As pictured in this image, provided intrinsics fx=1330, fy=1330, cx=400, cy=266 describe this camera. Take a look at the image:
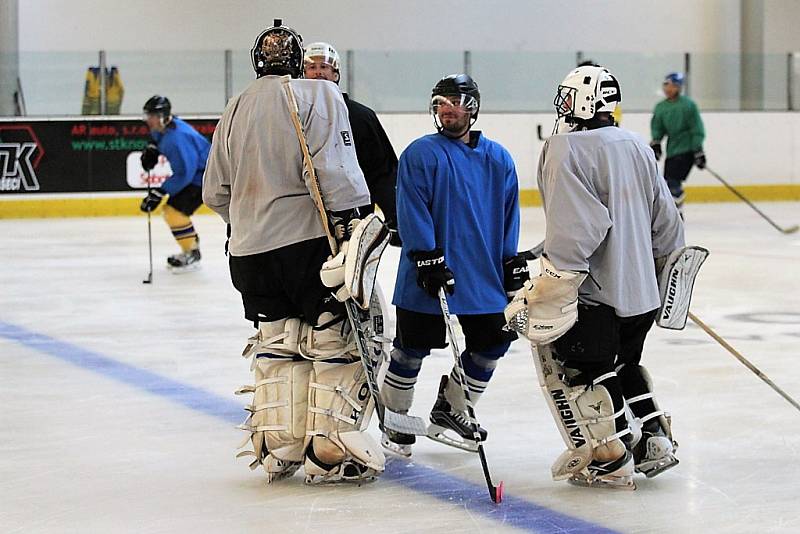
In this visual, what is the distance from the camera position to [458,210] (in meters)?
4.12

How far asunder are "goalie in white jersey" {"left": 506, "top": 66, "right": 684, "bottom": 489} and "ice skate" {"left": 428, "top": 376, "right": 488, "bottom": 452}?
480mm

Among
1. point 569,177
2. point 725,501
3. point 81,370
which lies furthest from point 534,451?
point 81,370

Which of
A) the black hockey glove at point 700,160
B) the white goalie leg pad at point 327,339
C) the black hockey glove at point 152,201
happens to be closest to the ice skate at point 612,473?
the white goalie leg pad at point 327,339

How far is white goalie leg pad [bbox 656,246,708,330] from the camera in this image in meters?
3.83

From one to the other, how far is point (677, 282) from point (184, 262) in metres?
6.34

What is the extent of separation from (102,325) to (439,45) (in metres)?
11.7

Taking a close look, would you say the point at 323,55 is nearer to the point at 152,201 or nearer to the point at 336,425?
the point at 336,425

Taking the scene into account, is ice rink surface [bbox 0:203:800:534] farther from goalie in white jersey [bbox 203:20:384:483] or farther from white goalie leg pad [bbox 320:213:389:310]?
white goalie leg pad [bbox 320:213:389:310]

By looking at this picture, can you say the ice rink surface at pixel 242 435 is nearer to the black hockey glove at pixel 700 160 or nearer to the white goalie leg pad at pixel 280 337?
the white goalie leg pad at pixel 280 337

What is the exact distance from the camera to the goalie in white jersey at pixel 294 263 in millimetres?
3814

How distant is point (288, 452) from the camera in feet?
12.7

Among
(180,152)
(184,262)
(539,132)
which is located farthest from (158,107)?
(539,132)

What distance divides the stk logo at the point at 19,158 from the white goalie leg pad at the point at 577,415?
37.5 feet

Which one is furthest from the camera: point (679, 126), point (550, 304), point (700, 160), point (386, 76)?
point (386, 76)
